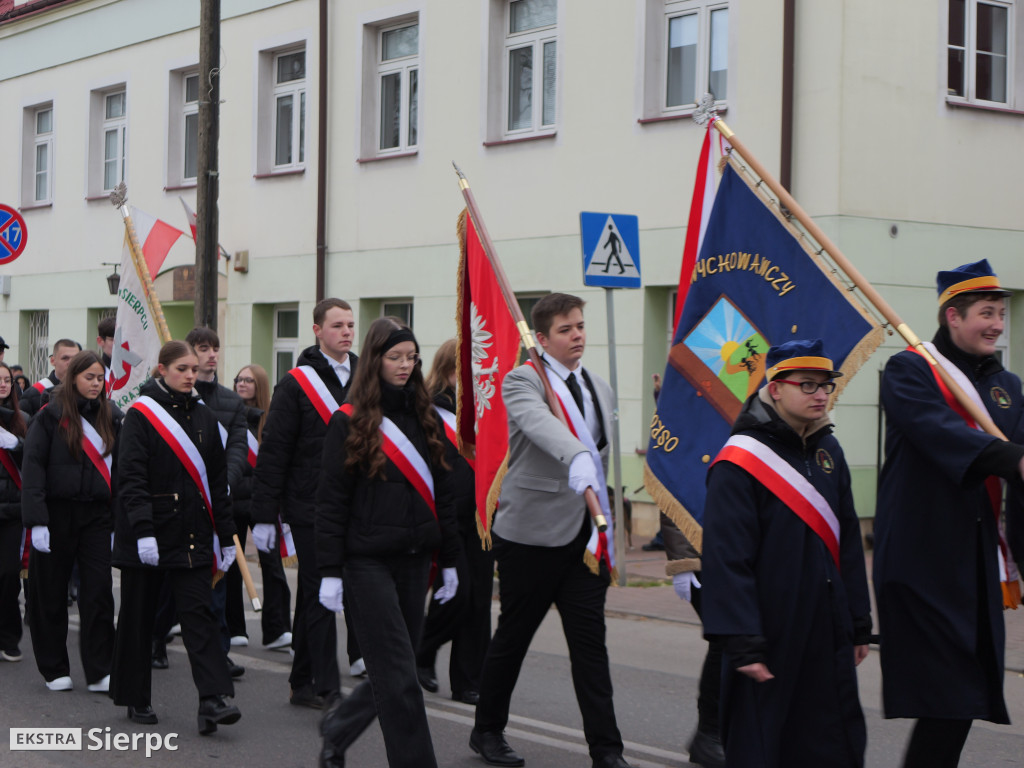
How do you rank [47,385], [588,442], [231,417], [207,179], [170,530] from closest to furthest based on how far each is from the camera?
[588,442] → [170,530] → [231,417] → [47,385] → [207,179]

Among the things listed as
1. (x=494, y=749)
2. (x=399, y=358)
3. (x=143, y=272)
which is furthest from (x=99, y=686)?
(x=143, y=272)

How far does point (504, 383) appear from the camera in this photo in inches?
236

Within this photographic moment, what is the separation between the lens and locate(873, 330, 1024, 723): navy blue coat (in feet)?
15.7

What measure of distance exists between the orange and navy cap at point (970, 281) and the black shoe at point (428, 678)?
12.5 ft

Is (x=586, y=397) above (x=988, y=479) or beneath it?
above

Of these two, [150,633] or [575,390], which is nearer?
[575,390]

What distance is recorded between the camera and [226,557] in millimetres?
7234

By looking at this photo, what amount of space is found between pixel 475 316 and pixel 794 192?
24.4ft

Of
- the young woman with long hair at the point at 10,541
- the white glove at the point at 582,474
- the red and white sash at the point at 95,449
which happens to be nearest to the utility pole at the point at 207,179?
the young woman with long hair at the point at 10,541

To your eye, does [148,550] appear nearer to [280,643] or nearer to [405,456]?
[405,456]

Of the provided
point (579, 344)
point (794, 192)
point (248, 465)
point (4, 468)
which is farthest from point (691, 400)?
point (794, 192)

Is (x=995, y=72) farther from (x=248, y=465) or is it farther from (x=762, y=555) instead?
(x=762, y=555)

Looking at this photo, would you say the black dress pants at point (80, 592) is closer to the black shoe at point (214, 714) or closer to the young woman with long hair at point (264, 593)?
the young woman with long hair at point (264, 593)

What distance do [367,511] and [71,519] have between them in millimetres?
2927
